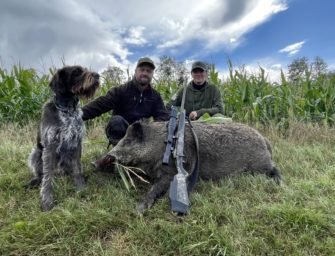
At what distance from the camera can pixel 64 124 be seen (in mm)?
3789

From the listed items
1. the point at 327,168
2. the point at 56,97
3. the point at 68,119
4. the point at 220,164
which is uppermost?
the point at 56,97

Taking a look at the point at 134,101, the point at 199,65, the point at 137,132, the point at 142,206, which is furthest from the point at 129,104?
the point at 142,206

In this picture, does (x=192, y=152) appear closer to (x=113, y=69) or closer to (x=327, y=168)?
(x=327, y=168)

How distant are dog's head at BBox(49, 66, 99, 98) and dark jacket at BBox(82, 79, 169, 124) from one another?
3.61 ft

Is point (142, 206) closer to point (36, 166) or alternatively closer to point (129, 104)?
point (36, 166)

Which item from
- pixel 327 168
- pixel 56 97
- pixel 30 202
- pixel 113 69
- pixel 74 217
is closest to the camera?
pixel 74 217

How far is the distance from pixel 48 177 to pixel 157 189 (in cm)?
131

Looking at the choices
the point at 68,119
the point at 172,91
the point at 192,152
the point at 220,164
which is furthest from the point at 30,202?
the point at 172,91

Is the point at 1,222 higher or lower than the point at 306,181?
higher

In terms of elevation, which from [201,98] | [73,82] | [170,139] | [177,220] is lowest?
[177,220]

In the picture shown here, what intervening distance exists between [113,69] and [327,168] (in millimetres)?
6718

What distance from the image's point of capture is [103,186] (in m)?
3.88

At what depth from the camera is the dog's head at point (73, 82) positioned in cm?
377

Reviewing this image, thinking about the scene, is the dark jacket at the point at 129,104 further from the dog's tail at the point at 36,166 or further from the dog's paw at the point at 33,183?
the dog's paw at the point at 33,183
